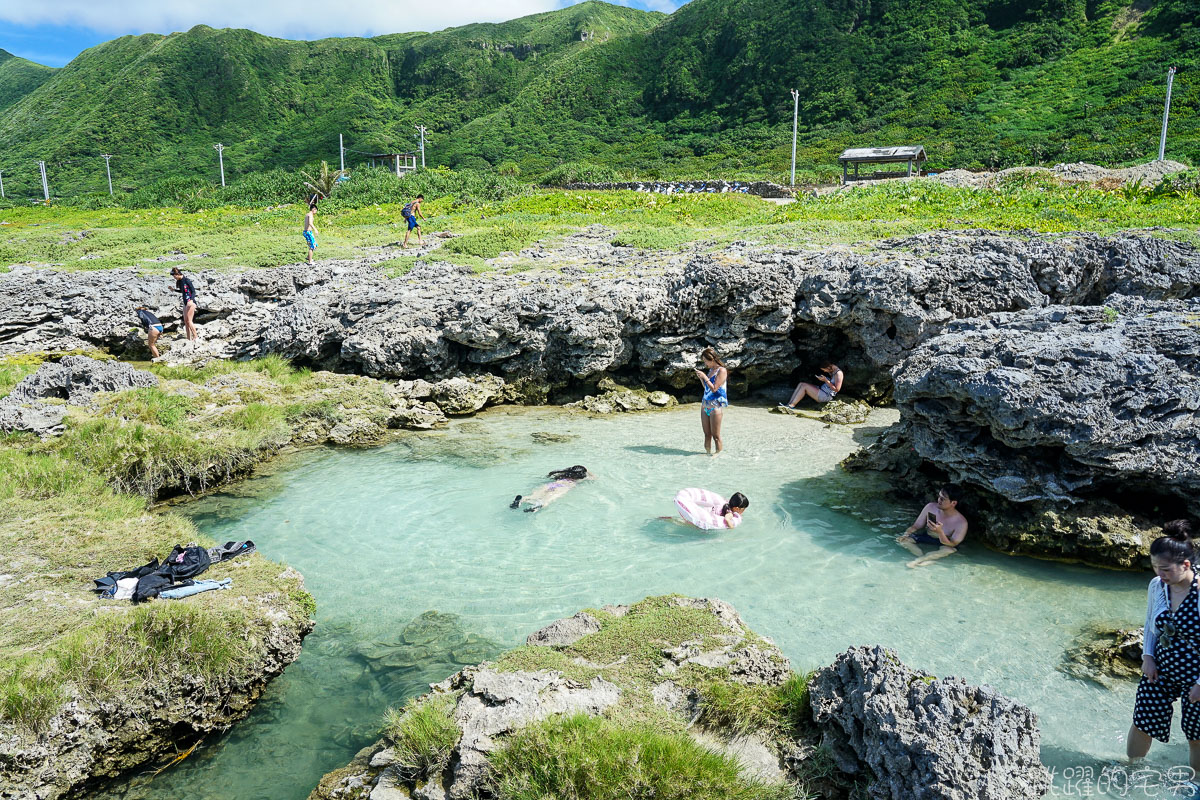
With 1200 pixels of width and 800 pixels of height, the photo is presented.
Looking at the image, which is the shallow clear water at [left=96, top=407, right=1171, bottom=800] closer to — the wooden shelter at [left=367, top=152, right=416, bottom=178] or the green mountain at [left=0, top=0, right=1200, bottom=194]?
the green mountain at [left=0, top=0, right=1200, bottom=194]

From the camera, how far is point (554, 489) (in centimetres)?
997

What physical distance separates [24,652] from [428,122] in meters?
140

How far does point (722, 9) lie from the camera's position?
124812 millimetres

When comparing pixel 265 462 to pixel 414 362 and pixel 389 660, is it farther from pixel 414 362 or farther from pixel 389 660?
pixel 389 660

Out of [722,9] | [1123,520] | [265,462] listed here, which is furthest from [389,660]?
[722,9]

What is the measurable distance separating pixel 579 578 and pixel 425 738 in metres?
3.34

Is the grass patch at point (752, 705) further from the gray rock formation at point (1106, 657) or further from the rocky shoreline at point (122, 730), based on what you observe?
the rocky shoreline at point (122, 730)

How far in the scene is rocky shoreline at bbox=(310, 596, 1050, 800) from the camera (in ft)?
13.3

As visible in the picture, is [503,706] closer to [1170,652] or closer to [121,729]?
[121,729]

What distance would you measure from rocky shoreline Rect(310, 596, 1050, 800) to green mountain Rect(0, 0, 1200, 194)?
5643 cm

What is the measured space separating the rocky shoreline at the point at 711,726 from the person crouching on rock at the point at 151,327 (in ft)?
45.4

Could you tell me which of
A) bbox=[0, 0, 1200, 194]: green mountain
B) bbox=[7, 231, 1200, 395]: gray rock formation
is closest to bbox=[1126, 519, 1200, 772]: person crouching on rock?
bbox=[7, 231, 1200, 395]: gray rock formation

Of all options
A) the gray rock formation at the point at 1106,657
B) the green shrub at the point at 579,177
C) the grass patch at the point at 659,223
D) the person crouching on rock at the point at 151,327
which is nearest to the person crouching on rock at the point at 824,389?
the grass patch at the point at 659,223

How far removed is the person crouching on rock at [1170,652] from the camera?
173 inches
